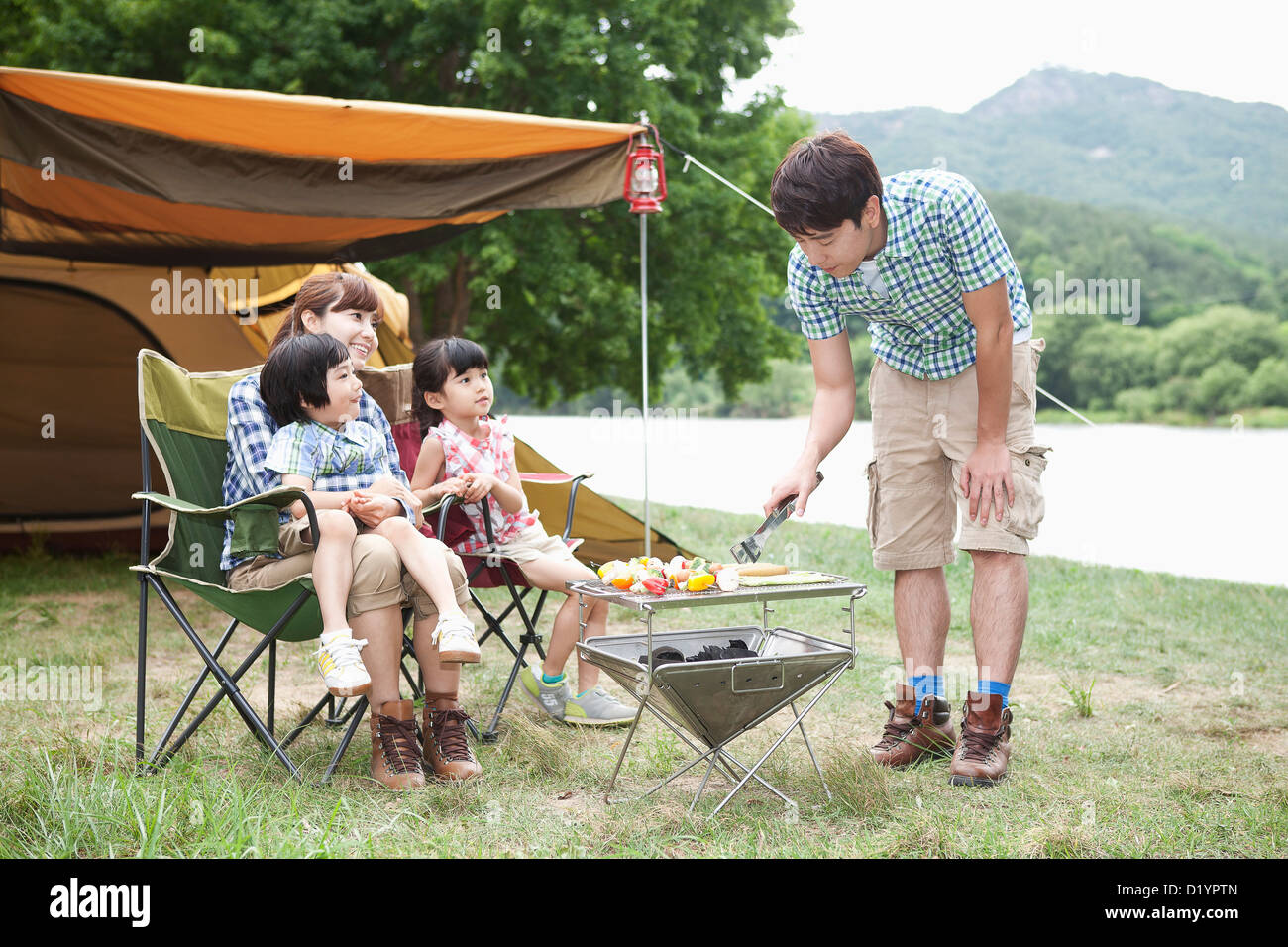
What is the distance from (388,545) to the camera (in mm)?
2283

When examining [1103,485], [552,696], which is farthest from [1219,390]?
[552,696]

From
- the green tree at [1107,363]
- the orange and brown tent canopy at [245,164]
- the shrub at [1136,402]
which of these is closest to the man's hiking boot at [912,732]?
the orange and brown tent canopy at [245,164]

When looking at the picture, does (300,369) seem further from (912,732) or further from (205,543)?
(912,732)

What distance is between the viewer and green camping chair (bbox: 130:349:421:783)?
7.41ft

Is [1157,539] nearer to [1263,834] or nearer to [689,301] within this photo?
[689,301]

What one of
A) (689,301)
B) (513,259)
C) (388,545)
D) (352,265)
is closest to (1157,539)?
(689,301)

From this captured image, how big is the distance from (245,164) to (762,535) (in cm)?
241

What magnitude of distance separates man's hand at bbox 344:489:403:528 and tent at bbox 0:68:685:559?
5.61ft

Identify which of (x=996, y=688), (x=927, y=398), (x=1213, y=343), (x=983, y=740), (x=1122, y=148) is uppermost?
(x=1122, y=148)

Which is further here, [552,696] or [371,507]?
[552,696]

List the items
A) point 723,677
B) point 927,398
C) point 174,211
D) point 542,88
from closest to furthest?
point 723,677
point 927,398
point 174,211
point 542,88

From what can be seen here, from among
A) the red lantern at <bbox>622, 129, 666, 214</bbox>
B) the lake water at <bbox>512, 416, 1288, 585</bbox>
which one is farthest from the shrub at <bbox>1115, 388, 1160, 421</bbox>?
the red lantern at <bbox>622, 129, 666, 214</bbox>

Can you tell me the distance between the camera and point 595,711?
9.39 feet
